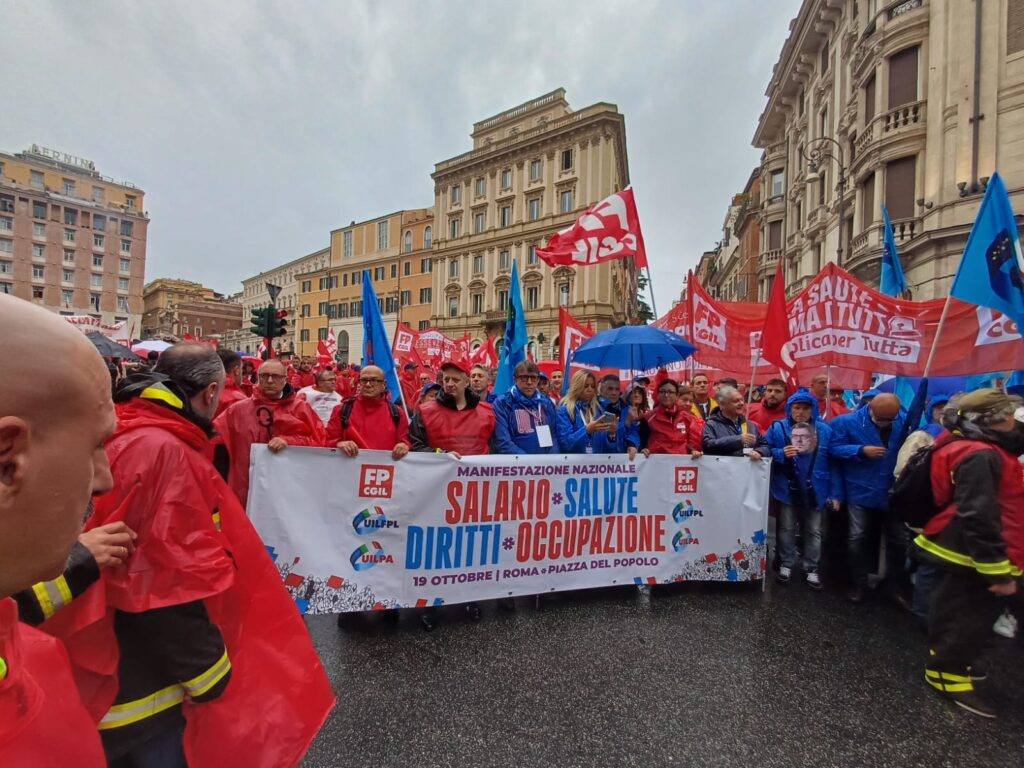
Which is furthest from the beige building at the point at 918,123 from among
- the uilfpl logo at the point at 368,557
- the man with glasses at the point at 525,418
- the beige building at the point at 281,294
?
the beige building at the point at 281,294

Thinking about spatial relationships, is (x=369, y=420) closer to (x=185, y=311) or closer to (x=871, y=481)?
(x=871, y=481)

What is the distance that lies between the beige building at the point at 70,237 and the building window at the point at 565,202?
61184mm

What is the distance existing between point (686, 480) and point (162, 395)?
4005 millimetres

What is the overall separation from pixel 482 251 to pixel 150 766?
48.7 m

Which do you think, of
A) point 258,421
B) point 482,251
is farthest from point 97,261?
point 258,421

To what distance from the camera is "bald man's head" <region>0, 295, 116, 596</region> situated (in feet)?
1.97

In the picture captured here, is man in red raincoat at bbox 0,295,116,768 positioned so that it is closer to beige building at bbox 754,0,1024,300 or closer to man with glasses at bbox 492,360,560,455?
man with glasses at bbox 492,360,560,455

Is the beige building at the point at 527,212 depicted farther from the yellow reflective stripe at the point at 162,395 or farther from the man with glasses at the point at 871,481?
the yellow reflective stripe at the point at 162,395

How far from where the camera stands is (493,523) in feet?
12.8

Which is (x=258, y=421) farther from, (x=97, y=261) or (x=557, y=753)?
(x=97, y=261)

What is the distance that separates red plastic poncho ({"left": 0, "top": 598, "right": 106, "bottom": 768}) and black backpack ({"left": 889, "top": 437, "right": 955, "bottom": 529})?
13.6 ft

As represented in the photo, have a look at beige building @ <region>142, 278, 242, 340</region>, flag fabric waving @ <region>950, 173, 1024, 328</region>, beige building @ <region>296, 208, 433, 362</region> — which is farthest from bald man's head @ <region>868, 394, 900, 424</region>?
beige building @ <region>142, 278, 242, 340</region>

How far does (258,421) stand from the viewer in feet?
13.1

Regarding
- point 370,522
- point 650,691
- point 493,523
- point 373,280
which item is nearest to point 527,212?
point 373,280
